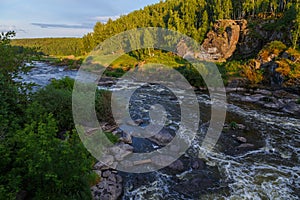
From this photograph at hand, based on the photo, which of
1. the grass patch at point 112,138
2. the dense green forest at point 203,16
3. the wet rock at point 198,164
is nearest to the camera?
the wet rock at point 198,164

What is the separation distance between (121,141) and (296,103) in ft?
77.7

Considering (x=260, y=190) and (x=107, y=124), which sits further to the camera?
(x=107, y=124)

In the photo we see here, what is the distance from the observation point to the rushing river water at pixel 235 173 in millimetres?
11234

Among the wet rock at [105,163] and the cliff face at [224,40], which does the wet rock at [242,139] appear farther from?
the cliff face at [224,40]

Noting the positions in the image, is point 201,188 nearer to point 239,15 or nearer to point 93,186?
point 93,186

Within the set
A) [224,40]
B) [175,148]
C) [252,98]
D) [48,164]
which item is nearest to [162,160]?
[175,148]

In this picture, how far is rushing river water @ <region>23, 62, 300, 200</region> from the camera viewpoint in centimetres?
1123

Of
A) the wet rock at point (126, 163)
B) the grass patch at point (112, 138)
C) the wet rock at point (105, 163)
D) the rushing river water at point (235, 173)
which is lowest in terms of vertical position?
the rushing river water at point (235, 173)

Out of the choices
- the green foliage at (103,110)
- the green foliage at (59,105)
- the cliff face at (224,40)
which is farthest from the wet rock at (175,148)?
the cliff face at (224,40)

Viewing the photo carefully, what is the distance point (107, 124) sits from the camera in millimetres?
18625

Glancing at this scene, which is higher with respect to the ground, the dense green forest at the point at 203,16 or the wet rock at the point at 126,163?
the dense green forest at the point at 203,16

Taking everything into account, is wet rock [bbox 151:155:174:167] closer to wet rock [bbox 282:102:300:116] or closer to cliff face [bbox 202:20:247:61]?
wet rock [bbox 282:102:300:116]

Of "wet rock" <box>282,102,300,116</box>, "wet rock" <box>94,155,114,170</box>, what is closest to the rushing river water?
"wet rock" <box>94,155,114,170</box>

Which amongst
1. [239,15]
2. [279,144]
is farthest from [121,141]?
[239,15]
